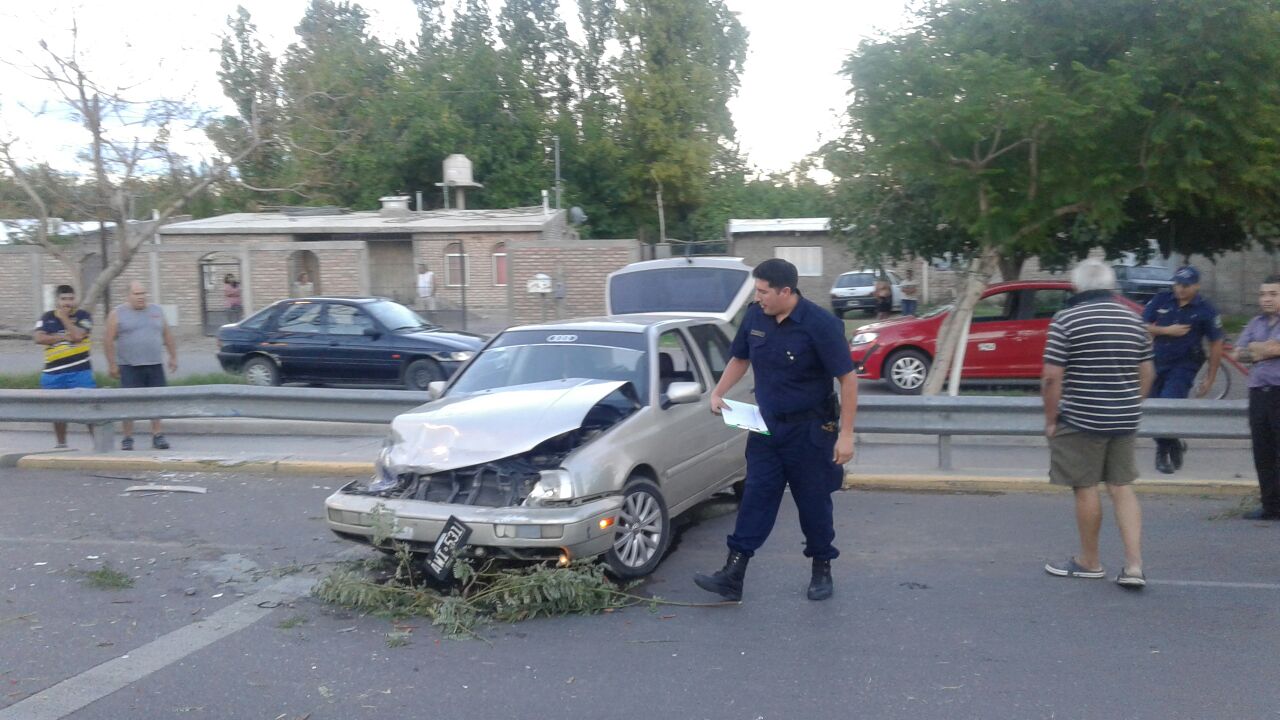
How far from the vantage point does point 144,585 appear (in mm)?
6402

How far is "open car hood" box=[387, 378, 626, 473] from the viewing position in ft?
19.8

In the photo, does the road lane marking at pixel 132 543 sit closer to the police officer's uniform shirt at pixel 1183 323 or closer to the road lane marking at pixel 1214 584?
the road lane marking at pixel 1214 584

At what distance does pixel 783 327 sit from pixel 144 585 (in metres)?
3.97

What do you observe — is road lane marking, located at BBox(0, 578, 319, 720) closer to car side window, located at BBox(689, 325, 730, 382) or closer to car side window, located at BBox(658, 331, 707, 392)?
car side window, located at BBox(658, 331, 707, 392)

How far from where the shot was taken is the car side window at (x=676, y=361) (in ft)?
24.2

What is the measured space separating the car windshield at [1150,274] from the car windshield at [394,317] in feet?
66.7

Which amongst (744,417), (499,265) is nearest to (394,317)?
(744,417)

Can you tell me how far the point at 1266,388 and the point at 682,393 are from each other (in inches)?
155

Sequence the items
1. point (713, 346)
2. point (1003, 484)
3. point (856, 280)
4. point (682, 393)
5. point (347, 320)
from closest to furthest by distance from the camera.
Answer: point (682, 393) → point (713, 346) → point (1003, 484) → point (347, 320) → point (856, 280)

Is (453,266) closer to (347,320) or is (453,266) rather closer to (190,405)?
(347,320)

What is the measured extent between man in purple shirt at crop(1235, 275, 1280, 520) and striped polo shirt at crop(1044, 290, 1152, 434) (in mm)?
1900

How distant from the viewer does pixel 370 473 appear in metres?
9.48

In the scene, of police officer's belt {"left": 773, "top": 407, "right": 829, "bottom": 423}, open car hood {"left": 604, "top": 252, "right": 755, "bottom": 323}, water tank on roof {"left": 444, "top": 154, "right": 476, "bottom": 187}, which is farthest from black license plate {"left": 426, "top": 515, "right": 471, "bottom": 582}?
water tank on roof {"left": 444, "top": 154, "right": 476, "bottom": 187}

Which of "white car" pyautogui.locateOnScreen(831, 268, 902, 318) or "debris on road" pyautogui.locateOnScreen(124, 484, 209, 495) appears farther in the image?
"white car" pyautogui.locateOnScreen(831, 268, 902, 318)
